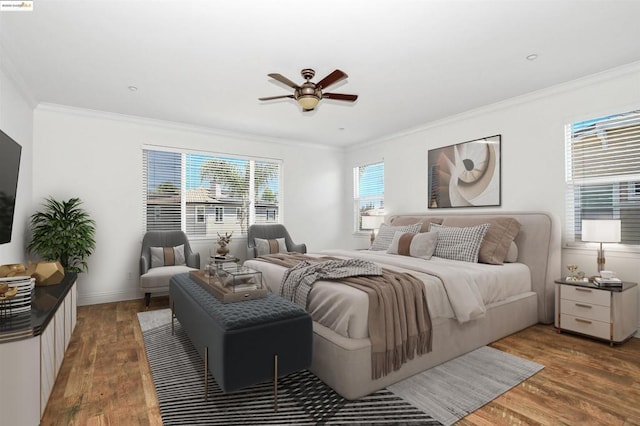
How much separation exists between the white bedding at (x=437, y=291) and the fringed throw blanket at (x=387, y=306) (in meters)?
0.07

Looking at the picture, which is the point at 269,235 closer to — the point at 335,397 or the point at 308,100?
the point at 308,100

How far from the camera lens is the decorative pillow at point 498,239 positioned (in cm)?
374

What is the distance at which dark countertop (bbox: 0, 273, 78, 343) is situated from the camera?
5.66 feet

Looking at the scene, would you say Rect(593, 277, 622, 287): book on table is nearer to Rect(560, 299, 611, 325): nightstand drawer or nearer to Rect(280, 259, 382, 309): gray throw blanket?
Rect(560, 299, 611, 325): nightstand drawer

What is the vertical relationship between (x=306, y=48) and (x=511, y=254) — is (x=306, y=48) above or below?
above

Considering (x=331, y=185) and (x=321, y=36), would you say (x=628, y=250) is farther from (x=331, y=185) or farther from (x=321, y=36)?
(x=331, y=185)

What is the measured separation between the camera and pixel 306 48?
2953 millimetres

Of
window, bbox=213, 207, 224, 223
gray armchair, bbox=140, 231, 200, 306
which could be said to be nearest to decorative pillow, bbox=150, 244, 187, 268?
gray armchair, bbox=140, 231, 200, 306

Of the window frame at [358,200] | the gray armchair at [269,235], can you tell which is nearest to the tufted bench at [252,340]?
the gray armchair at [269,235]

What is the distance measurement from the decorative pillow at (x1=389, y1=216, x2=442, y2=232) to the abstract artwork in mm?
357

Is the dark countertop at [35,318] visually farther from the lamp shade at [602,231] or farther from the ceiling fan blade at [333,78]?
the lamp shade at [602,231]

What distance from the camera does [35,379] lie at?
179cm

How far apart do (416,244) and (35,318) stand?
3533mm

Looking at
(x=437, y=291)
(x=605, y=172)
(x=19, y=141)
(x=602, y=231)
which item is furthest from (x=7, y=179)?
(x=605, y=172)
